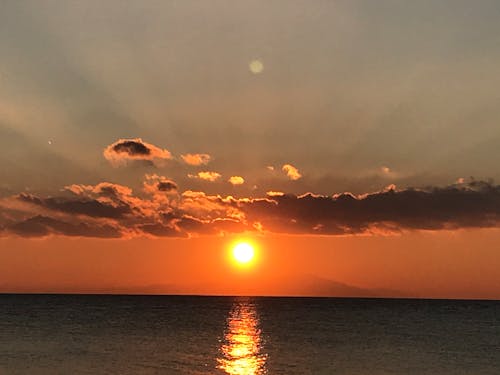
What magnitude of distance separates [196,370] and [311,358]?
15356 mm

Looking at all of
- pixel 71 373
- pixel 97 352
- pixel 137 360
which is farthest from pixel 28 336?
pixel 71 373

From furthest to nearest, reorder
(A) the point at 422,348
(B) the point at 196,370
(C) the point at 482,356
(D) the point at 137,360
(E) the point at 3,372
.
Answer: (A) the point at 422,348 → (C) the point at 482,356 → (D) the point at 137,360 → (B) the point at 196,370 → (E) the point at 3,372

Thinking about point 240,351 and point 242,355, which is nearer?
point 242,355

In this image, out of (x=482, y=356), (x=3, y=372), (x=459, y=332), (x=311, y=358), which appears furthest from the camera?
(x=459, y=332)

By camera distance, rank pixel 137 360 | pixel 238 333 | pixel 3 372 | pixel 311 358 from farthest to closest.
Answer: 1. pixel 238 333
2. pixel 311 358
3. pixel 137 360
4. pixel 3 372

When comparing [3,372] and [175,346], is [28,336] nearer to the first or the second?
[175,346]

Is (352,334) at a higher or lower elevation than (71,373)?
higher

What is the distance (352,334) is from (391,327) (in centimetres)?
2163

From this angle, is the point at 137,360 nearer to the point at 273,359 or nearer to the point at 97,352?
the point at 97,352

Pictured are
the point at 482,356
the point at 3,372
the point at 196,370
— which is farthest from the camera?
the point at 482,356

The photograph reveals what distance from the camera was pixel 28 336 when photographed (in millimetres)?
81562

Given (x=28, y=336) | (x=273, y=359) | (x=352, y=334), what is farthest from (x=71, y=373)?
(x=352, y=334)

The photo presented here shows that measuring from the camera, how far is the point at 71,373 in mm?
49250

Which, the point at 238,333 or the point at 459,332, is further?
the point at 459,332
